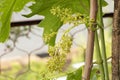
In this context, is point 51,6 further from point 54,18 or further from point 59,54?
point 59,54

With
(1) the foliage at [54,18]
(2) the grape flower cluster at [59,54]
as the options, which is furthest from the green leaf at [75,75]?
(2) the grape flower cluster at [59,54]

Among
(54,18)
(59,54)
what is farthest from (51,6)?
(59,54)

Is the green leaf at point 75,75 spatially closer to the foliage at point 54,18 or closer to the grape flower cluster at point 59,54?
the foliage at point 54,18

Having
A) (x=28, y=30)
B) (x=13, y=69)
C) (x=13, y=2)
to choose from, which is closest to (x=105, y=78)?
(x=13, y=2)

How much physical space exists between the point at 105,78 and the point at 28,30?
929mm

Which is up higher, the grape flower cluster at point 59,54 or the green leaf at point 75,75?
the grape flower cluster at point 59,54

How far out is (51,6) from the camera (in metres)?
0.47

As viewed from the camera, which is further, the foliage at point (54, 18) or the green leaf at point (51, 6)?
the green leaf at point (51, 6)

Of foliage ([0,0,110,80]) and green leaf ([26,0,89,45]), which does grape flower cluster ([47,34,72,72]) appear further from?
green leaf ([26,0,89,45])

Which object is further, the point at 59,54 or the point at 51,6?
the point at 51,6

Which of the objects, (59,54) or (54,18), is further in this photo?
(54,18)

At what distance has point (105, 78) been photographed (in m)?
0.36

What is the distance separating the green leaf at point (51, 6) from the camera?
0.45 metres

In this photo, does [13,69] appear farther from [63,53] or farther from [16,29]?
[63,53]
